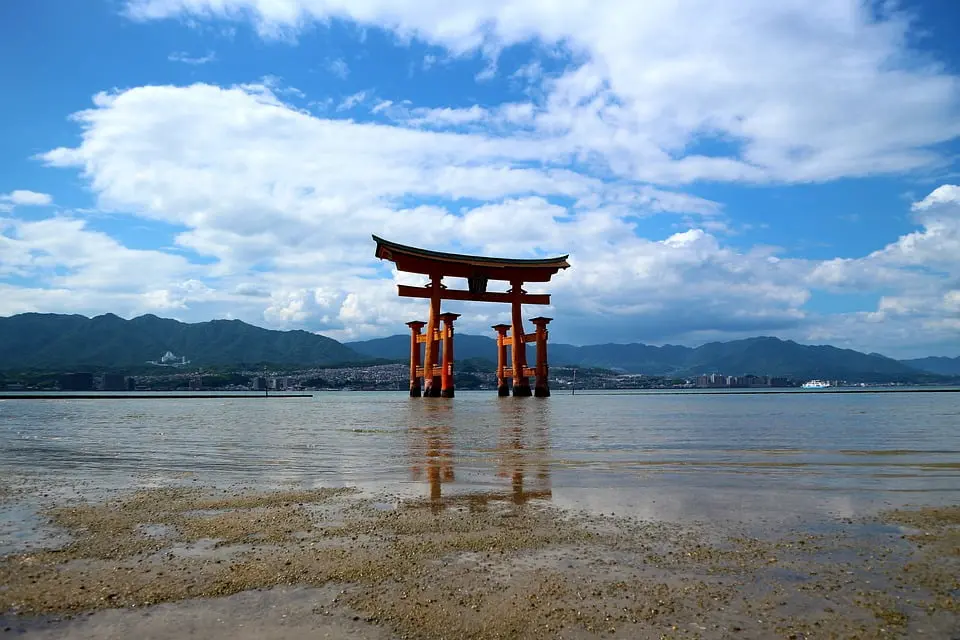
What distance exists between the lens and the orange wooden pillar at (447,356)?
2147 inches

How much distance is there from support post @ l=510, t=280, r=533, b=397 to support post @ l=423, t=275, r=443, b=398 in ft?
24.8

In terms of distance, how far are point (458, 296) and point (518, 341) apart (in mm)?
7383

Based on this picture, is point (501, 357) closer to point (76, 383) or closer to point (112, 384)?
point (76, 383)

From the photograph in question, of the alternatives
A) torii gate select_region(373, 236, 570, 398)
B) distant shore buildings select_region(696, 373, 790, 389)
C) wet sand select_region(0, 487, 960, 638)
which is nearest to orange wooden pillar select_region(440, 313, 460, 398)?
torii gate select_region(373, 236, 570, 398)

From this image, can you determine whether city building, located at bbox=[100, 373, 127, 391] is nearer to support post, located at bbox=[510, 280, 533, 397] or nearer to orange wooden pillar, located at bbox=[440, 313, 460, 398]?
orange wooden pillar, located at bbox=[440, 313, 460, 398]

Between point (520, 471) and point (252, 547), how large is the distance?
518 cm

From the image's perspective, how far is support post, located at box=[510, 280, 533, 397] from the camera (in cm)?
5747

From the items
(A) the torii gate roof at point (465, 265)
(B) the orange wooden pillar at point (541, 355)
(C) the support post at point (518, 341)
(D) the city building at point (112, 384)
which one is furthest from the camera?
(D) the city building at point (112, 384)

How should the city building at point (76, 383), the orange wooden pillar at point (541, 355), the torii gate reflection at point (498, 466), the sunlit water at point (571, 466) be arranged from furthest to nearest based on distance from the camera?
1. the city building at point (76, 383)
2. the orange wooden pillar at point (541, 355)
3. the torii gate reflection at point (498, 466)
4. the sunlit water at point (571, 466)

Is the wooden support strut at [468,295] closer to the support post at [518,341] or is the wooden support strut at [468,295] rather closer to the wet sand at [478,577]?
the support post at [518,341]

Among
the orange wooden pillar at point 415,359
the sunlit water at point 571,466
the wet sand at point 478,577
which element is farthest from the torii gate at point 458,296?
the wet sand at point 478,577

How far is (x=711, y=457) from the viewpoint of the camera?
444 inches

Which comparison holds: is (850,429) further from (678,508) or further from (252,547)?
(252,547)

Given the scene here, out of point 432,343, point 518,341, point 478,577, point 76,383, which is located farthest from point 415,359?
point 76,383
